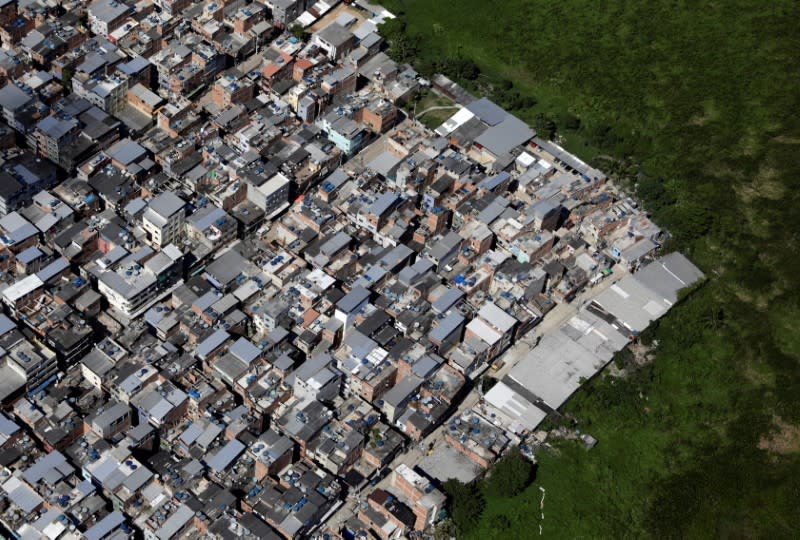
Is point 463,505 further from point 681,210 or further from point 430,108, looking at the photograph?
point 430,108

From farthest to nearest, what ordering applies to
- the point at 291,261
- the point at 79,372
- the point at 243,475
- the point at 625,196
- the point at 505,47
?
the point at 505,47 < the point at 625,196 < the point at 291,261 < the point at 79,372 < the point at 243,475

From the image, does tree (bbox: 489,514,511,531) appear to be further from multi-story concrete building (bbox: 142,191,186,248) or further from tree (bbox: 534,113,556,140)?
tree (bbox: 534,113,556,140)

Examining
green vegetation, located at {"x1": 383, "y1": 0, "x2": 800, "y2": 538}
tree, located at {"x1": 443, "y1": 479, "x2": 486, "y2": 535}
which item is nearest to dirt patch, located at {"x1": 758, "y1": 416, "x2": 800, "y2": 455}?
green vegetation, located at {"x1": 383, "y1": 0, "x2": 800, "y2": 538}

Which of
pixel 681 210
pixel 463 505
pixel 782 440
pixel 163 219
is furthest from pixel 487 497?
pixel 681 210

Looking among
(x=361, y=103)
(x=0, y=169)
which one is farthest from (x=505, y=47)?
(x=0, y=169)

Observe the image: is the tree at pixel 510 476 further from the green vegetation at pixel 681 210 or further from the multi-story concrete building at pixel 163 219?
the multi-story concrete building at pixel 163 219

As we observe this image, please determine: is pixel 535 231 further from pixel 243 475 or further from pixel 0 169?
pixel 0 169
